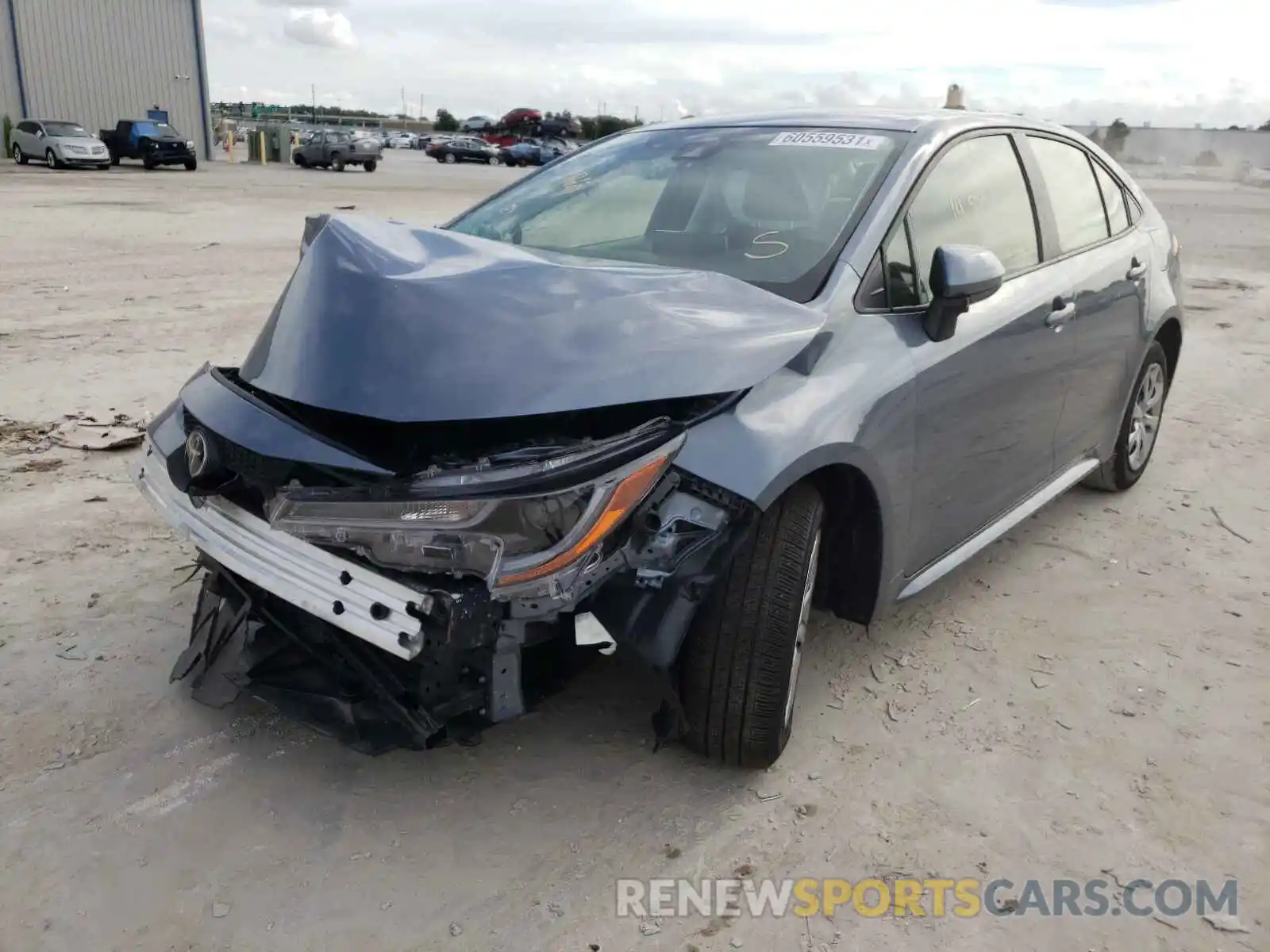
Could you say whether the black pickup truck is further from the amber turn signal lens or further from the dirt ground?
the amber turn signal lens

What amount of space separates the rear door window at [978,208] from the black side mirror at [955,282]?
0.38ft

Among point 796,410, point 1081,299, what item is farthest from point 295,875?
point 1081,299

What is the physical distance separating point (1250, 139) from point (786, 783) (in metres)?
57.8

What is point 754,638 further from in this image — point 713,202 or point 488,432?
point 713,202

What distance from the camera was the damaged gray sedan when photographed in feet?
7.42

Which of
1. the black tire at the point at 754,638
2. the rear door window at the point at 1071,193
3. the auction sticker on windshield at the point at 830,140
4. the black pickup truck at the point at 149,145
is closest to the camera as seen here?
the black tire at the point at 754,638

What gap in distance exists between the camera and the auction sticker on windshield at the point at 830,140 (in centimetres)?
336

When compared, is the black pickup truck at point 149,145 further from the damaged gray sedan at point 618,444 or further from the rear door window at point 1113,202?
the damaged gray sedan at point 618,444

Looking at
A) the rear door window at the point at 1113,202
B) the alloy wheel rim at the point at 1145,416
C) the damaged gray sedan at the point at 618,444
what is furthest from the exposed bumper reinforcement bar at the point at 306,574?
the alloy wheel rim at the point at 1145,416

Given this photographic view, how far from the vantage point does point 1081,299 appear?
12.9 ft

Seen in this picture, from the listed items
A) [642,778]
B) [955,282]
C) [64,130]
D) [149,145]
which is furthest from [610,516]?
[64,130]

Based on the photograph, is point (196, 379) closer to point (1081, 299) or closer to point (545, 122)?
point (1081, 299)

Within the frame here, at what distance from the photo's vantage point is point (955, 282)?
9.58 ft

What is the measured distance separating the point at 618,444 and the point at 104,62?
44414 millimetres
